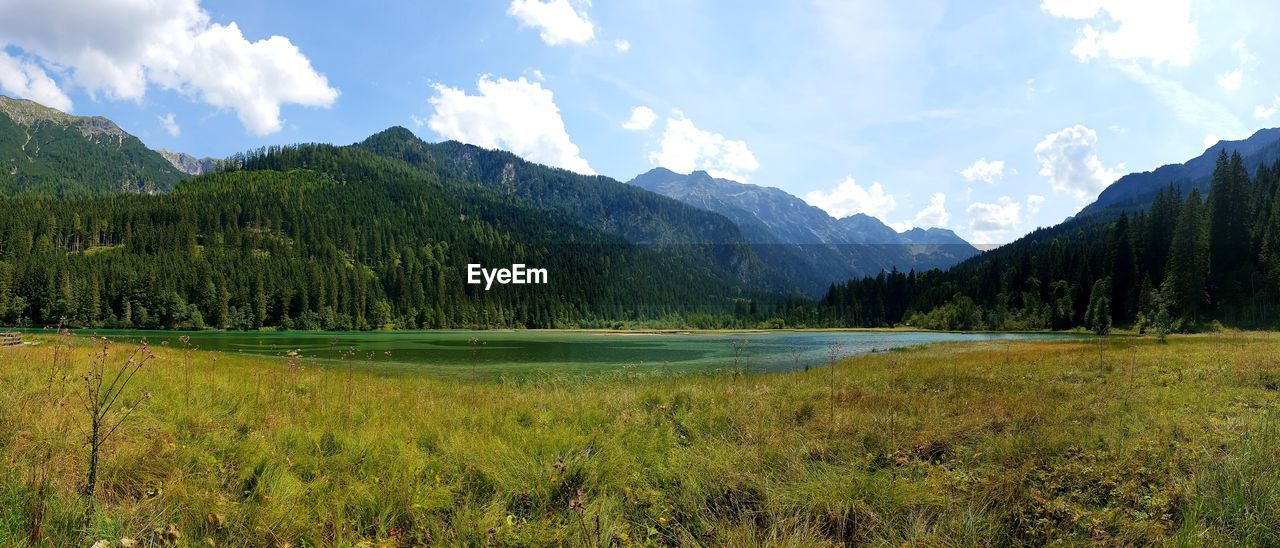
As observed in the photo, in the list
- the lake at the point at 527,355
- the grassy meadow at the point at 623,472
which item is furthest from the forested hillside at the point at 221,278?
the grassy meadow at the point at 623,472

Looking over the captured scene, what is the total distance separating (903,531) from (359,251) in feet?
738

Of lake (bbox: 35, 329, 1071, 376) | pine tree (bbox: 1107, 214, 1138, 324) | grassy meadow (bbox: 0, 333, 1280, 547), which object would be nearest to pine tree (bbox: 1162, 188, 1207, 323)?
pine tree (bbox: 1107, 214, 1138, 324)

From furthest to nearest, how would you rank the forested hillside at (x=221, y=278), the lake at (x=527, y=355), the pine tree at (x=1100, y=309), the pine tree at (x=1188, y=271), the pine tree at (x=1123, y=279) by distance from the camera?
the forested hillside at (x=221, y=278), the pine tree at (x=1123, y=279), the pine tree at (x=1100, y=309), the pine tree at (x=1188, y=271), the lake at (x=527, y=355)

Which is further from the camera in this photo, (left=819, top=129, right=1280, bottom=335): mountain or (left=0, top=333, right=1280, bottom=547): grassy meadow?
(left=819, top=129, right=1280, bottom=335): mountain

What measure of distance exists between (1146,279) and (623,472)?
390ft

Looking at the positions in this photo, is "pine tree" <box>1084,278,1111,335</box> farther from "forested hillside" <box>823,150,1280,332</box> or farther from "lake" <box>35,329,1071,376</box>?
"lake" <box>35,329,1071,376</box>

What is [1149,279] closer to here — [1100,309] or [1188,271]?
[1100,309]

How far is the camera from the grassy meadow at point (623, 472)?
456 centimetres

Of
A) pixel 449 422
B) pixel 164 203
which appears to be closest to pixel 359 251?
pixel 164 203

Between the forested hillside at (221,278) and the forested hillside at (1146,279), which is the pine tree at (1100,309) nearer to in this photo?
the forested hillside at (1146,279)

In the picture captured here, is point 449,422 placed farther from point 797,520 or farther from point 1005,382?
point 1005,382

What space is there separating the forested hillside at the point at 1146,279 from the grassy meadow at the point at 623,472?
47.8 metres

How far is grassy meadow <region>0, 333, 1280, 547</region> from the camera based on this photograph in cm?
456

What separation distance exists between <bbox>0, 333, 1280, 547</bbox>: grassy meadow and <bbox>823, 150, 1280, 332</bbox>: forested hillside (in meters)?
47.8
